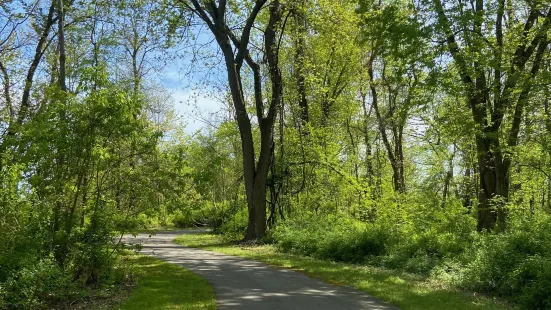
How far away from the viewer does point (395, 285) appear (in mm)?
11492

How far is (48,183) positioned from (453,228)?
14.4 m

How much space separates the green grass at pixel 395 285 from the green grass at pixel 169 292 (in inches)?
135

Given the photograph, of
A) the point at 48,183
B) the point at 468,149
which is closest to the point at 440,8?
the point at 48,183

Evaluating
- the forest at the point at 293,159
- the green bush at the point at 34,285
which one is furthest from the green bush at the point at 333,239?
the green bush at the point at 34,285

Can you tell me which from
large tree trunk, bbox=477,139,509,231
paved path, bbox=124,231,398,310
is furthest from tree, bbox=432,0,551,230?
paved path, bbox=124,231,398,310

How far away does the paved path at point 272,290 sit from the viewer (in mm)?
9188

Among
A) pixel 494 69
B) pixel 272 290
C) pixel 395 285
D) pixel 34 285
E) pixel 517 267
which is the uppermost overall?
pixel 494 69

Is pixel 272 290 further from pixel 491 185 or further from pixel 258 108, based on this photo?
pixel 258 108

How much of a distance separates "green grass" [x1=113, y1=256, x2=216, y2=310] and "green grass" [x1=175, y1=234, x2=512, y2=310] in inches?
135

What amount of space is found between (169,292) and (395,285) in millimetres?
5480

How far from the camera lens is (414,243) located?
51.9 feet

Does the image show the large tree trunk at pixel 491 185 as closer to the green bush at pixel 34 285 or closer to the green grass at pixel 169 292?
the green grass at pixel 169 292

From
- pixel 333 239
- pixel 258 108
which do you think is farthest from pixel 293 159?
pixel 333 239

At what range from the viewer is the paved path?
9188 mm
